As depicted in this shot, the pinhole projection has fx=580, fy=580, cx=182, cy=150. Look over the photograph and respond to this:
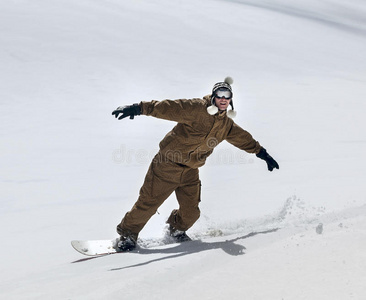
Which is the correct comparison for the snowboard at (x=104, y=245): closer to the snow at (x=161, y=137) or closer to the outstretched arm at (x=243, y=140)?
the snow at (x=161, y=137)

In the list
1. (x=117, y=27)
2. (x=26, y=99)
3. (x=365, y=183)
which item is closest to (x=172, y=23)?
(x=117, y=27)

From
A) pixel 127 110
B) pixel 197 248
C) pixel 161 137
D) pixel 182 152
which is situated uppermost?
pixel 161 137

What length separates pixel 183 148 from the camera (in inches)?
163

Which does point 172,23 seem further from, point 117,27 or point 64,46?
point 64,46

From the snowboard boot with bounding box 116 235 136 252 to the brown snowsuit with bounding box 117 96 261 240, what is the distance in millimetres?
36

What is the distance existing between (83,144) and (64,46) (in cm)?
441

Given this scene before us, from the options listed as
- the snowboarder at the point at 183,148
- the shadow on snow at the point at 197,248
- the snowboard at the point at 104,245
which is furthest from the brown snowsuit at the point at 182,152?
the shadow on snow at the point at 197,248

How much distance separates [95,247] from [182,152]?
1.02 metres

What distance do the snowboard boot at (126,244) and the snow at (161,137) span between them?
32 cm

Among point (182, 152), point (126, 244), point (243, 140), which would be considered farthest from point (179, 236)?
point (243, 140)

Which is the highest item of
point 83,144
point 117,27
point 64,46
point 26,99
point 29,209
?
point 117,27

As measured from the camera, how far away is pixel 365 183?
563 cm

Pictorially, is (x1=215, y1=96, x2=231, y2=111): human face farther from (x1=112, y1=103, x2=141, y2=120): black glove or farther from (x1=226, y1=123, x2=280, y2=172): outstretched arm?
(x1=112, y1=103, x2=141, y2=120): black glove

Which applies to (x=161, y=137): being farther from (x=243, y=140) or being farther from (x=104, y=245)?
(x=243, y=140)
